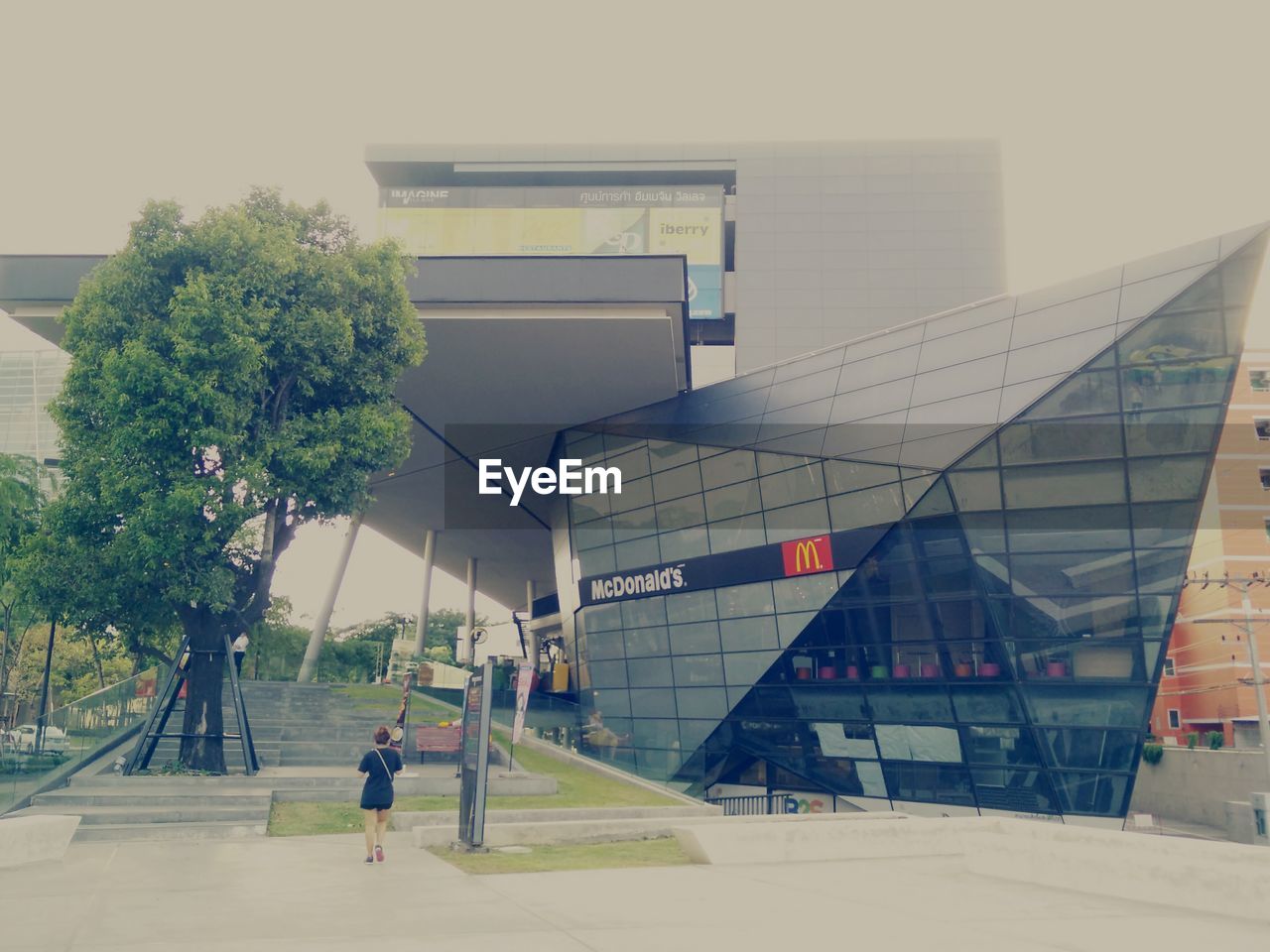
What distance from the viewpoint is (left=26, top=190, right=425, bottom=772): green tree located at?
17.9 meters

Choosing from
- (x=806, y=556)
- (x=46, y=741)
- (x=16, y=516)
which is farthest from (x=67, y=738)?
(x=806, y=556)

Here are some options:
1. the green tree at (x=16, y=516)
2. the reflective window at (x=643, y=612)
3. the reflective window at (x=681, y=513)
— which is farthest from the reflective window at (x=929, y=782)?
the green tree at (x=16, y=516)

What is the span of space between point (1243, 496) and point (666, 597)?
41.5m

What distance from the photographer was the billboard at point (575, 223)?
5266 centimetres

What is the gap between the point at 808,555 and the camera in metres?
25.9

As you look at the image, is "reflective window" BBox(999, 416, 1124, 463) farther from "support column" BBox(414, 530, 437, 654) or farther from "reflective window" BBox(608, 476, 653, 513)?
"support column" BBox(414, 530, 437, 654)

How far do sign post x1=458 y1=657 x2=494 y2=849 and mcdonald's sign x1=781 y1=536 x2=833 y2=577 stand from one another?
1394 cm

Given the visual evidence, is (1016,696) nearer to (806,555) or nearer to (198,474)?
(806,555)

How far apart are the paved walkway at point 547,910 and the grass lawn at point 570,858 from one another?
17.9 inches

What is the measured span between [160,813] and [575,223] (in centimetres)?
4333

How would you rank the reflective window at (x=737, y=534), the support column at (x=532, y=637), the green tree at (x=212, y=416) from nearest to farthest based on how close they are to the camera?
the green tree at (x=212, y=416) < the reflective window at (x=737, y=534) < the support column at (x=532, y=637)

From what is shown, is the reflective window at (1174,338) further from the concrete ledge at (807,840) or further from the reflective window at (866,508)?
the concrete ledge at (807,840)

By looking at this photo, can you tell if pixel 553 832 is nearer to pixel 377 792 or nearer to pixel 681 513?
pixel 377 792

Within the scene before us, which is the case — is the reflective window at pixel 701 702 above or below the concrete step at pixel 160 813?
above
